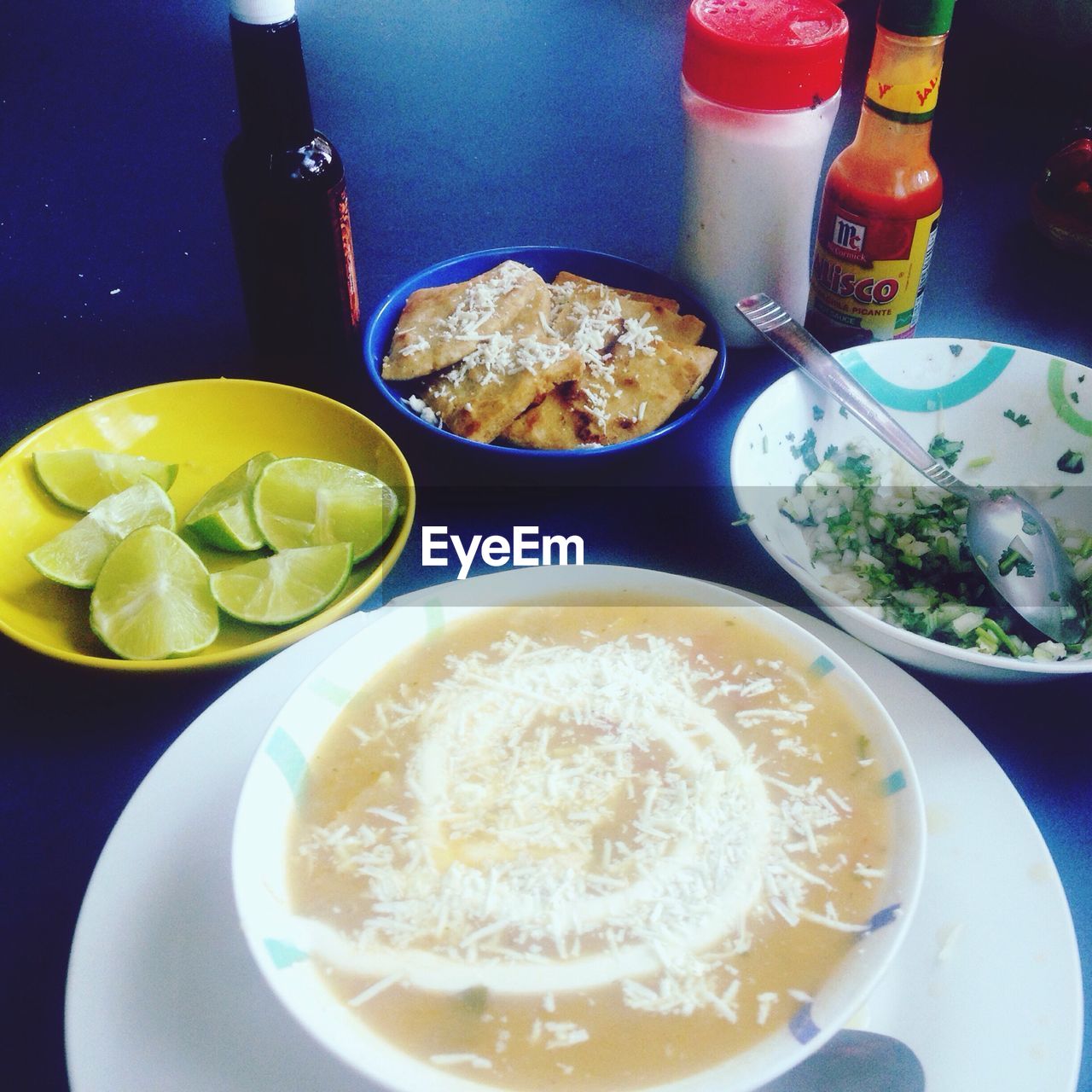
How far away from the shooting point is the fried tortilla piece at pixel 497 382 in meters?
1.46

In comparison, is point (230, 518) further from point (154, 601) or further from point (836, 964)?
point (836, 964)

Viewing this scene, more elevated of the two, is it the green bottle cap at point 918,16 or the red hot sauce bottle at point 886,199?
the green bottle cap at point 918,16

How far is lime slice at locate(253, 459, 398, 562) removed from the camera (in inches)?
53.9

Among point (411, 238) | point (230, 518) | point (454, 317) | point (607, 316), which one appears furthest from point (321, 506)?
point (411, 238)

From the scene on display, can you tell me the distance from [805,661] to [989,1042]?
38 centimetres

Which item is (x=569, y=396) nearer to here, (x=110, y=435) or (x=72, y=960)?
(x=110, y=435)

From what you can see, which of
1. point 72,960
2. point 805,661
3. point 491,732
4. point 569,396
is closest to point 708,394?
point 569,396

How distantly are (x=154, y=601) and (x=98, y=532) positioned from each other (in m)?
0.18

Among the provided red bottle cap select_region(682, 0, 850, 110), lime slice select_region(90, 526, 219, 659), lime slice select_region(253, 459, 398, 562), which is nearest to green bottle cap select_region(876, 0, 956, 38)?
red bottle cap select_region(682, 0, 850, 110)

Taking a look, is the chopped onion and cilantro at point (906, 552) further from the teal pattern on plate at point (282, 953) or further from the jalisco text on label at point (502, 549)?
the teal pattern on plate at point (282, 953)

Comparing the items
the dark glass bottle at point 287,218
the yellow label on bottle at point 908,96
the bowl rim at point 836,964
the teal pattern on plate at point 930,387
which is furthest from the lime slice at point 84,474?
the yellow label on bottle at point 908,96

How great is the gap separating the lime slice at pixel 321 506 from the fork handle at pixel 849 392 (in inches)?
21.9

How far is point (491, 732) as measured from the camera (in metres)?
1.08

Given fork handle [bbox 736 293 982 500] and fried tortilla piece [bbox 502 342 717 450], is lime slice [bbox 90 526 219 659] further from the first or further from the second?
fork handle [bbox 736 293 982 500]
